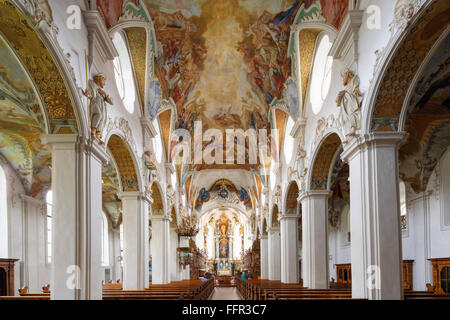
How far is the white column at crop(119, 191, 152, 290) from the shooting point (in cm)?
1316

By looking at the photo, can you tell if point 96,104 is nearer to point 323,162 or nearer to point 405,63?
point 405,63

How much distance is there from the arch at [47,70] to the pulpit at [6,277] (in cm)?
914

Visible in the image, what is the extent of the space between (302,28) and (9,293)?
13091mm

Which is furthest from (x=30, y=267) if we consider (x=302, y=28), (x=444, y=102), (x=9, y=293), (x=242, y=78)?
(x=444, y=102)

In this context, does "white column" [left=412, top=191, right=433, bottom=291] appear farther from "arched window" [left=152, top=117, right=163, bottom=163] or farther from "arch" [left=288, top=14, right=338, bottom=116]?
"arched window" [left=152, top=117, right=163, bottom=163]

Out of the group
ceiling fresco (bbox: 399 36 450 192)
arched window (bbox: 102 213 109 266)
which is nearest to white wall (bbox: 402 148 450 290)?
ceiling fresco (bbox: 399 36 450 192)

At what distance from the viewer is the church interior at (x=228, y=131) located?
7.84 m

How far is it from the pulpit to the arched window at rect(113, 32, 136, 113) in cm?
718

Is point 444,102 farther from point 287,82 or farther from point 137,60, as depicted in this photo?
point 137,60

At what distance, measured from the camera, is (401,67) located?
7812 mm

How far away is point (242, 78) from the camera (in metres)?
18.7

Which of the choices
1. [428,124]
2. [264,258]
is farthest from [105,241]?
[428,124]

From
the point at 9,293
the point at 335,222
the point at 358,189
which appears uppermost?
the point at 358,189

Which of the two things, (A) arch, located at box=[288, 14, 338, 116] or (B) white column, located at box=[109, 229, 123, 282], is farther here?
(B) white column, located at box=[109, 229, 123, 282]
